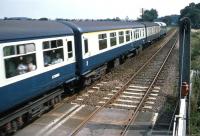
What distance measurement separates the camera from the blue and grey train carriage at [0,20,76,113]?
10148 millimetres

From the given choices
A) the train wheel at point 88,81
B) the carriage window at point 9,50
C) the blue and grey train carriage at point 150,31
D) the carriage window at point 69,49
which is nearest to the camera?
the carriage window at point 9,50

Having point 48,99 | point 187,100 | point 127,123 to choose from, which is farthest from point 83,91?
point 187,100

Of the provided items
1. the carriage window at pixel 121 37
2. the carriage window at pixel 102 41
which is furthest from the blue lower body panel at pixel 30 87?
the carriage window at pixel 121 37

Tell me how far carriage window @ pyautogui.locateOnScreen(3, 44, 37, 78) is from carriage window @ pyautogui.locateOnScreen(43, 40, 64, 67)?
2.93 ft

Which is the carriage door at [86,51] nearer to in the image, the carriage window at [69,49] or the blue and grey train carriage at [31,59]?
the blue and grey train carriage at [31,59]

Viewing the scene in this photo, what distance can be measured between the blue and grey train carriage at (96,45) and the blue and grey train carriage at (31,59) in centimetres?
86

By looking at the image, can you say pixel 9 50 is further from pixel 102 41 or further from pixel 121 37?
pixel 121 37

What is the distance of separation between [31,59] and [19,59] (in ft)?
2.37

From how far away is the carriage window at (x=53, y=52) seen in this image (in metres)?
12.6

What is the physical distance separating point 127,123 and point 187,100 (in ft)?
6.71

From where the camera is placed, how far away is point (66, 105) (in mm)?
14500

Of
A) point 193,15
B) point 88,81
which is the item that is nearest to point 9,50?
point 88,81

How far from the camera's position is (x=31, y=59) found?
37.8 ft

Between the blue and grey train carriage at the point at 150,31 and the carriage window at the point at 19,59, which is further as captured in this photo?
the blue and grey train carriage at the point at 150,31
